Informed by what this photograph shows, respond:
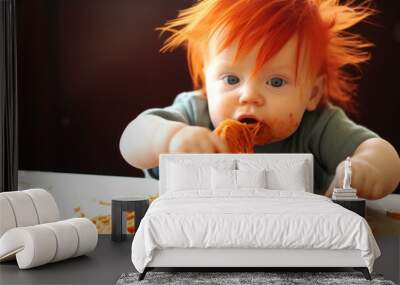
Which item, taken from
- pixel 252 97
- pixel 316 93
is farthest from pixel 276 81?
pixel 316 93

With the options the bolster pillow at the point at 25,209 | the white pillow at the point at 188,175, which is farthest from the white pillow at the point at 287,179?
the bolster pillow at the point at 25,209

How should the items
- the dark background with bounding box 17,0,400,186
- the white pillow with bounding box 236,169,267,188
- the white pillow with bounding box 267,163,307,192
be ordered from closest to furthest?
the white pillow with bounding box 236,169,267,188 → the white pillow with bounding box 267,163,307,192 → the dark background with bounding box 17,0,400,186

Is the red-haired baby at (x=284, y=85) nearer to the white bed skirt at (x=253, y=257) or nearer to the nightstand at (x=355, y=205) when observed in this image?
the nightstand at (x=355, y=205)

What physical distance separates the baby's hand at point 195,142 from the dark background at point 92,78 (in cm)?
40

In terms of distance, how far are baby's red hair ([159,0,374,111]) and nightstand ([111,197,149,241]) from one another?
1.56 m

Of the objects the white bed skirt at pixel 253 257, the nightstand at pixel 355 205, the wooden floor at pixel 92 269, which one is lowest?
the wooden floor at pixel 92 269

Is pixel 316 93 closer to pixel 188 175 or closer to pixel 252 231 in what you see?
pixel 188 175

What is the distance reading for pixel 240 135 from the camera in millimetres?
6191

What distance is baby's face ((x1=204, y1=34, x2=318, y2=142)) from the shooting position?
239 inches

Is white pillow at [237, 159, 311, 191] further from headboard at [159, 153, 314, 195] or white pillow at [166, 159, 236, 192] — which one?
white pillow at [166, 159, 236, 192]

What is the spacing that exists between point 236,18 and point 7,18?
2.35m

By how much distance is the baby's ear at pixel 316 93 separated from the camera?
20.1ft

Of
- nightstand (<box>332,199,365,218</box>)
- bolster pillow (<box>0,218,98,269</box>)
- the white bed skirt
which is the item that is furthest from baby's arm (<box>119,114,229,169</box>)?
the white bed skirt

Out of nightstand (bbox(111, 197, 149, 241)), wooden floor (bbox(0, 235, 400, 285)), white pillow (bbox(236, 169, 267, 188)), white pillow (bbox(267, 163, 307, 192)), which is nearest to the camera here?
wooden floor (bbox(0, 235, 400, 285))
